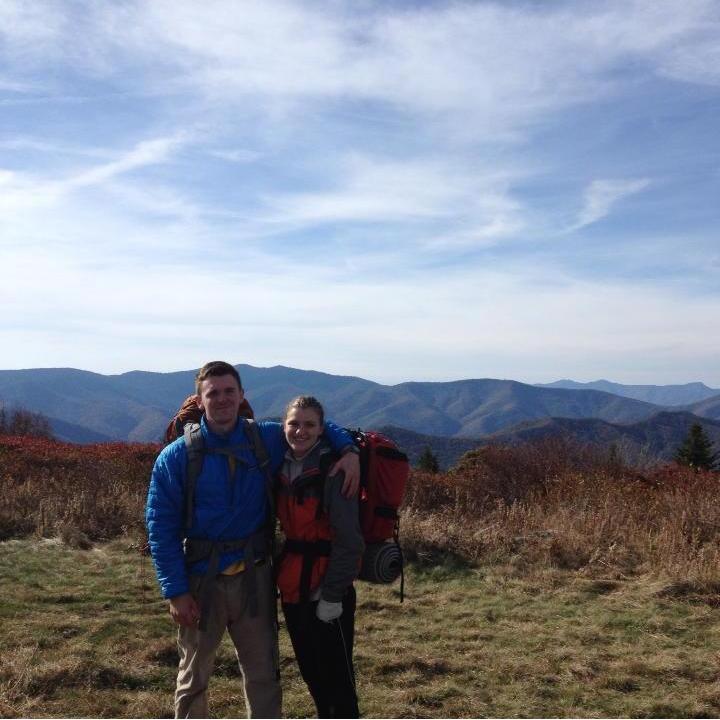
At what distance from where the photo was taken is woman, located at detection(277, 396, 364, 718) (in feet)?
10.1

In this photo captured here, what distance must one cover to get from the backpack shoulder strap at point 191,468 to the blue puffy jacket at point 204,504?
0.7 inches

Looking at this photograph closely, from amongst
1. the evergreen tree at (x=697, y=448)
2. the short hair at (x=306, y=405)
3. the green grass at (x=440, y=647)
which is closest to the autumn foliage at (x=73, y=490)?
the green grass at (x=440, y=647)

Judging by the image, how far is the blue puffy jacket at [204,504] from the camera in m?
3.03

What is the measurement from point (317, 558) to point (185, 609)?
0.61 metres

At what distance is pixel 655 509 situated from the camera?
28.0 feet

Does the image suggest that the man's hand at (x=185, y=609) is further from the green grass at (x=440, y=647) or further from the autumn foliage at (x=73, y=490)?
the autumn foliage at (x=73, y=490)

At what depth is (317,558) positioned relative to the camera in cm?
315

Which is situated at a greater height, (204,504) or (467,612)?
(204,504)

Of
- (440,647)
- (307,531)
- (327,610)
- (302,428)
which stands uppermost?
(302,428)

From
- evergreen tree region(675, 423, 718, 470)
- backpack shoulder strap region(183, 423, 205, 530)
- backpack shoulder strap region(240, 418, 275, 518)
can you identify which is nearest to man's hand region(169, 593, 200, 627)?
backpack shoulder strap region(183, 423, 205, 530)

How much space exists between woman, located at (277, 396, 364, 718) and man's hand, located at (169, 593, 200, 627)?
1.29ft

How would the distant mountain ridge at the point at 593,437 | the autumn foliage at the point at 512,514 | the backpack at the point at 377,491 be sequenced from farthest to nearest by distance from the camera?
the distant mountain ridge at the point at 593,437, the autumn foliage at the point at 512,514, the backpack at the point at 377,491

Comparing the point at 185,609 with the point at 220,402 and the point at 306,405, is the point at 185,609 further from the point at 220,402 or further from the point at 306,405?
the point at 306,405

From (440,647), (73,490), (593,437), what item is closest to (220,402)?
(440,647)
